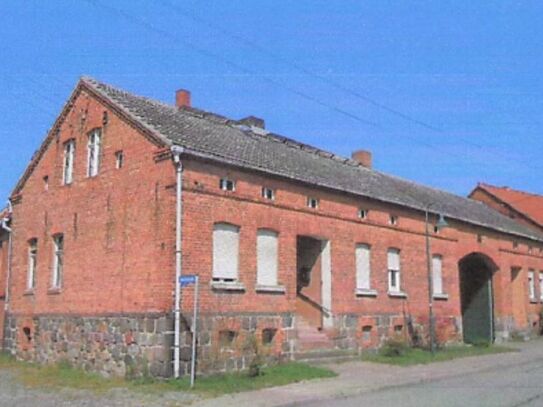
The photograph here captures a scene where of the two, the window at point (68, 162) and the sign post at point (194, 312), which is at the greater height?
the window at point (68, 162)

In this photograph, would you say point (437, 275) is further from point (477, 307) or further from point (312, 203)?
point (312, 203)

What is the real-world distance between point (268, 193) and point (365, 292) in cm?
597

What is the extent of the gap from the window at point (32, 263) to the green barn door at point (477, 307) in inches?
770

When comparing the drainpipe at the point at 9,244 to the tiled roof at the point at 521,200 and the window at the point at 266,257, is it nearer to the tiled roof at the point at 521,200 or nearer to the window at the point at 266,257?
the window at the point at 266,257

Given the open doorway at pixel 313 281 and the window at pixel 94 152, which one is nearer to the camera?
the window at pixel 94 152

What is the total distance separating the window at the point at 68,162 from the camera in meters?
21.9

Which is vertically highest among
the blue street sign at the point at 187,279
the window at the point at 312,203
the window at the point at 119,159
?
the window at the point at 119,159

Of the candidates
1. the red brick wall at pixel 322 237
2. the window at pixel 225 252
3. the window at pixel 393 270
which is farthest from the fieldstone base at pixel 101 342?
the window at pixel 393 270

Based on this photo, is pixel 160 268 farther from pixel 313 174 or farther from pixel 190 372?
pixel 313 174

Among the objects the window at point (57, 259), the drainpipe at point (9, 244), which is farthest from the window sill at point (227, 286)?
the drainpipe at point (9, 244)

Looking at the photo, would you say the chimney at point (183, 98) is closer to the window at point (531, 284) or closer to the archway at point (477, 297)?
the archway at point (477, 297)

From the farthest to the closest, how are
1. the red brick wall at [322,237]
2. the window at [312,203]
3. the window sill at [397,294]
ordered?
the window sill at [397,294] < the window at [312,203] < the red brick wall at [322,237]

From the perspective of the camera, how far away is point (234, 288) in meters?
17.9

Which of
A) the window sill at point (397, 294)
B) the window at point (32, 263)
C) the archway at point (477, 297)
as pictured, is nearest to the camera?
the window at point (32, 263)
